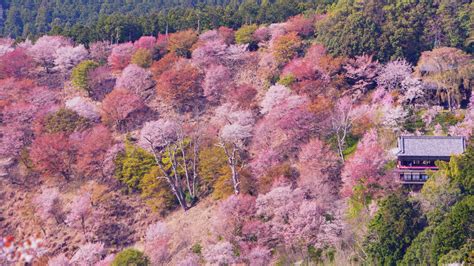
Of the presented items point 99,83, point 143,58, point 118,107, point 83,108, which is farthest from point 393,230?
point 99,83

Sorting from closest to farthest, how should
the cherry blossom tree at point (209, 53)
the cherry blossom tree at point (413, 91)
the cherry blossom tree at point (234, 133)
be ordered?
the cherry blossom tree at point (234, 133)
the cherry blossom tree at point (413, 91)
the cherry blossom tree at point (209, 53)

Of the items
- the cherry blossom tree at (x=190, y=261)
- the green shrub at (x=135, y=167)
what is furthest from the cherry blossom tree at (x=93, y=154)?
the cherry blossom tree at (x=190, y=261)

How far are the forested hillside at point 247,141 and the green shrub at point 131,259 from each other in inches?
3.4

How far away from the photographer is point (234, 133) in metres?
A: 27.6

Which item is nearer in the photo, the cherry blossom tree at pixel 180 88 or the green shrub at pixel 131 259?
the green shrub at pixel 131 259

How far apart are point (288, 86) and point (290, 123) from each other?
461 centimetres

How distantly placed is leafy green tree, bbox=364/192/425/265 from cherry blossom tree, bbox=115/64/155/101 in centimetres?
1849

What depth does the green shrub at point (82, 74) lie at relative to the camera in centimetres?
3478

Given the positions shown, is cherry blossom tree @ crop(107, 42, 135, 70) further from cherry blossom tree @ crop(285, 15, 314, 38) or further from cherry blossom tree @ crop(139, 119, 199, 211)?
cherry blossom tree @ crop(285, 15, 314, 38)

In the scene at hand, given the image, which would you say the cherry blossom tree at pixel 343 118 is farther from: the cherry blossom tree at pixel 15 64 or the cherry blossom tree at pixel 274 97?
the cherry blossom tree at pixel 15 64

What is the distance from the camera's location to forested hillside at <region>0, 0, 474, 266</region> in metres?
21.2

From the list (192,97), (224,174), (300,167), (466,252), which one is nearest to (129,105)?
(192,97)

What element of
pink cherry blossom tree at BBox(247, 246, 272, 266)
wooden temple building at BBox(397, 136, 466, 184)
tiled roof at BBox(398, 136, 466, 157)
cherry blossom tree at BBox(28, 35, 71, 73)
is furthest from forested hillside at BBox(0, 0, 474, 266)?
tiled roof at BBox(398, 136, 466, 157)

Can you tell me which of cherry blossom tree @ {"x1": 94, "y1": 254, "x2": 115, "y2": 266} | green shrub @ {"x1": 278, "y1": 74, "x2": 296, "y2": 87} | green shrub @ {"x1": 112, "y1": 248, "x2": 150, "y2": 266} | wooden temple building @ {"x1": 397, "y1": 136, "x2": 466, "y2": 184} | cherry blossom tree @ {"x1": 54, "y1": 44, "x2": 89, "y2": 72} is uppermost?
cherry blossom tree @ {"x1": 54, "y1": 44, "x2": 89, "y2": 72}
